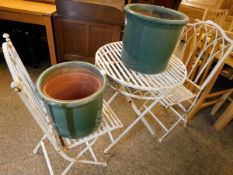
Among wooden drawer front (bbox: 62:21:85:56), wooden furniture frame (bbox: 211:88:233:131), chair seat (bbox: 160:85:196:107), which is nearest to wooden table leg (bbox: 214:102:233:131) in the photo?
wooden furniture frame (bbox: 211:88:233:131)

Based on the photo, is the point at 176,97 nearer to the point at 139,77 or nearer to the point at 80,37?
the point at 139,77

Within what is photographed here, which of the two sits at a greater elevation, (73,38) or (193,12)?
(193,12)

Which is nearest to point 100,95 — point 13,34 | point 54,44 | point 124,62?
point 124,62

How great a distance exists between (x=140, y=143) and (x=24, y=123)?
0.94 meters

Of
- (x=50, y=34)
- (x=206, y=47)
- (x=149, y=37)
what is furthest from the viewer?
(x=50, y=34)

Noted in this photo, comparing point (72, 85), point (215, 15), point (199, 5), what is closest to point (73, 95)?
point (72, 85)

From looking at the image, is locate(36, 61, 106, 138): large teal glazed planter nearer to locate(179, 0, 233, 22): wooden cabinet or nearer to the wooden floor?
the wooden floor

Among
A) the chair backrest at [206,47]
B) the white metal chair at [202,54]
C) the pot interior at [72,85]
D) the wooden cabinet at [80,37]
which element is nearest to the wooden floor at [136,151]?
the white metal chair at [202,54]

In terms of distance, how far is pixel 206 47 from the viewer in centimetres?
123

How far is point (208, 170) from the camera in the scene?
4.12 ft

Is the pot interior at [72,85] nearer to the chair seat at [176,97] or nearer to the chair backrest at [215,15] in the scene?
the chair seat at [176,97]

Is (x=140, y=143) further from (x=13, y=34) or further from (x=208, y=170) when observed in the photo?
(x=13, y=34)

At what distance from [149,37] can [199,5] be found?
2.72 meters

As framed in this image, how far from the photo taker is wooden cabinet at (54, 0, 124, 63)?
158 centimetres
